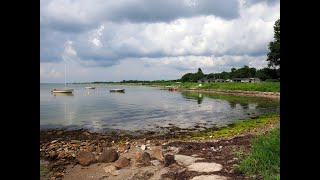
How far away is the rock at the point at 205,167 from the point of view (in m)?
9.52

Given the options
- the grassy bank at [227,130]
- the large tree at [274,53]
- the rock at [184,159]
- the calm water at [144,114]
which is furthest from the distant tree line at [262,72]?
the rock at [184,159]

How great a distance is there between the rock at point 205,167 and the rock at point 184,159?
51cm

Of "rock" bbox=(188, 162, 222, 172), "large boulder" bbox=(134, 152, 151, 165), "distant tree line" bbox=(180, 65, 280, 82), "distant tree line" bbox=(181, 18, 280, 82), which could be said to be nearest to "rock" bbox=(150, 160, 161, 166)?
"large boulder" bbox=(134, 152, 151, 165)

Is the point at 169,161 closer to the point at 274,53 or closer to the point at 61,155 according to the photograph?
the point at 61,155

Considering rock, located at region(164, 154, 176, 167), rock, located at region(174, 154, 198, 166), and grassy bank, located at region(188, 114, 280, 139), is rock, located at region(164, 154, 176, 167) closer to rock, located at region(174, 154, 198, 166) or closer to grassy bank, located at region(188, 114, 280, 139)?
rock, located at region(174, 154, 198, 166)

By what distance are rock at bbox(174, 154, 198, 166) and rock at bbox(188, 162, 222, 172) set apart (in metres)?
0.51

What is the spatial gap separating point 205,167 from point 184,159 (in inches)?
67.0

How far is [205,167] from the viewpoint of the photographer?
9.91 metres
